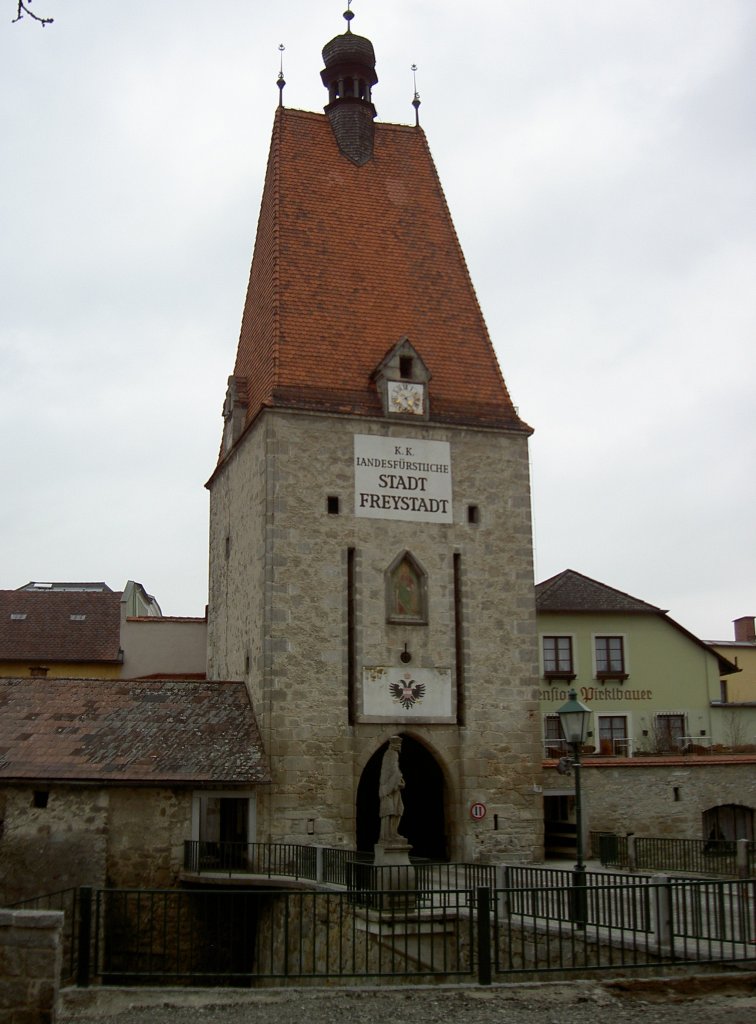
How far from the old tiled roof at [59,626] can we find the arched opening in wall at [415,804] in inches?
557

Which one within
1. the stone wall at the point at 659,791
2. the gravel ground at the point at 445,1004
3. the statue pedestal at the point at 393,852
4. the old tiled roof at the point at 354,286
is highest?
the old tiled roof at the point at 354,286

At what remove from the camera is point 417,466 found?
23.7m

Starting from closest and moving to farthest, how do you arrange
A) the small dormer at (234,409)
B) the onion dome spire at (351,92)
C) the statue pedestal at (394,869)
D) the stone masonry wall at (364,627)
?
1. the statue pedestal at (394,869)
2. the stone masonry wall at (364,627)
3. the small dormer at (234,409)
4. the onion dome spire at (351,92)

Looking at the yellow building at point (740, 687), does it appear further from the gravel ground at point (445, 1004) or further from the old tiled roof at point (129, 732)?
the gravel ground at point (445, 1004)

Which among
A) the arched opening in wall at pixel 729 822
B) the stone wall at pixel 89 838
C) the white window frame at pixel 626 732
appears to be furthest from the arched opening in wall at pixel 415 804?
the white window frame at pixel 626 732

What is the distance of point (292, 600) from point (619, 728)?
552 inches

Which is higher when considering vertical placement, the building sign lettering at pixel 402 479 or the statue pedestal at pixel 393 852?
the building sign lettering at pixel 402 479

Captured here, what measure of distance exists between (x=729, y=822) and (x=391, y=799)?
1026 centimetres

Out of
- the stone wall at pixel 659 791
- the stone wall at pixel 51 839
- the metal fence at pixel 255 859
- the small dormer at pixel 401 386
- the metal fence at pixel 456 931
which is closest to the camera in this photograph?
the metal fence at pixel 456 931

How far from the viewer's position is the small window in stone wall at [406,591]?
903 inches

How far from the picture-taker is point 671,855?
70.0 feet

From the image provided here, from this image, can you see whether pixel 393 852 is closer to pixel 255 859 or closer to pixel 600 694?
pixel 255 859

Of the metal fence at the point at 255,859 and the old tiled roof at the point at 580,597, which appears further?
the old tiled roof at the point at 580,597

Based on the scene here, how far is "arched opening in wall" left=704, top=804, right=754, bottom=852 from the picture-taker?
950 inches
